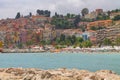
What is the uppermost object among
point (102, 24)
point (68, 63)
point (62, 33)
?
point (68, 63)

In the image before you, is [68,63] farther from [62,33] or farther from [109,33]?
[62,33]

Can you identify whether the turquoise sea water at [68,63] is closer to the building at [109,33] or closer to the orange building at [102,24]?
the building at [109,33]

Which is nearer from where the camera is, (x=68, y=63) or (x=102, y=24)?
(x=68, y=63)

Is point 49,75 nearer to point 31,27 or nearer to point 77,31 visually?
point 77,31

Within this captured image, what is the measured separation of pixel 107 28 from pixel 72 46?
30.7 meters

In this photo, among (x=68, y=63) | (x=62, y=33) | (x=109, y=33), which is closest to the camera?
(x=68, y=63)

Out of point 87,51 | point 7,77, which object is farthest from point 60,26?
point 7,77

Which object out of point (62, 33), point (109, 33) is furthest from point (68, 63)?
point (62, 33)

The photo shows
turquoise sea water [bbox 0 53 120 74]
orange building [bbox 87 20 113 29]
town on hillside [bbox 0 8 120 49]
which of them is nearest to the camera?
turquoise sea water [bbox 0 53 120 74]

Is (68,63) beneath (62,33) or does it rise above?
above

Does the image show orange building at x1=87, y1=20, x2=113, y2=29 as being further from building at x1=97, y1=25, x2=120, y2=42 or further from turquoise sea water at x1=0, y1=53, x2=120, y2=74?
turquoise sea water at x1=0, y1=53, x2=120, y2=74

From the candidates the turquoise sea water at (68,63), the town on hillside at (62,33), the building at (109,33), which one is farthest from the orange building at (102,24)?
the turquoise sea water at (68,63)

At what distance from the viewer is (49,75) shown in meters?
16.5

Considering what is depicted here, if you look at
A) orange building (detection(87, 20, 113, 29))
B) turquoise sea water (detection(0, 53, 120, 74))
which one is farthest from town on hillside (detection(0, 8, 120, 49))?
turquoise sea water (detection(0, 53, 120, 74))
